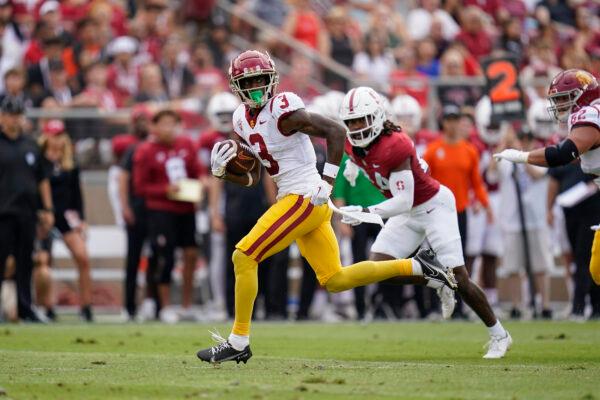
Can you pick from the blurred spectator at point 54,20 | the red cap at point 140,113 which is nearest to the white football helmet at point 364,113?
the red cap at point 140,113

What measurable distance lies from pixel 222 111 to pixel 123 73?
3192 mm

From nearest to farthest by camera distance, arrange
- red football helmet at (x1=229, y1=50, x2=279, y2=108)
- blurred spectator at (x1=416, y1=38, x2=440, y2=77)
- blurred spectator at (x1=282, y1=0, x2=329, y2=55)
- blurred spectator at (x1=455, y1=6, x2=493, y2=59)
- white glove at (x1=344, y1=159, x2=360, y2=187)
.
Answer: red football helmet at (x1=229, y1=50, x2=279, y2=108) → white glove at (x1=344, y1=159, x2=360, y2=187) → blurred spectator at (x1=416, y1=38, x2=440, y2=77) → blurred spectator at (x1=282, y1=0, x2=329, y2=55) → blurred spectator at (x1=455, y1=6, x2=493, y2=59)

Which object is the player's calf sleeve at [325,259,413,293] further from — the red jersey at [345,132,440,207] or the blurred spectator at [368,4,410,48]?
the blurred spectator at [368,4,410,48]

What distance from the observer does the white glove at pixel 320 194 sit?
334 inches

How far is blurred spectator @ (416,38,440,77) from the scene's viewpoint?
18.4 m

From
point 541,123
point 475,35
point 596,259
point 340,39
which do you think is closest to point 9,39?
point 340,39

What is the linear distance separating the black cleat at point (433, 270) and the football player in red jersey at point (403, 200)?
12 cm

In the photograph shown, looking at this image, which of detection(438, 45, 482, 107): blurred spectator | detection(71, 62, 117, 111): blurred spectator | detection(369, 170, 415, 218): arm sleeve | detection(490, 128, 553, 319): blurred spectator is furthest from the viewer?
detection(438, 45, 482, 107): blurred spectator

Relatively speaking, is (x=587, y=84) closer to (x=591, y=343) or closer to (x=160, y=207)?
(x=591, y=343)

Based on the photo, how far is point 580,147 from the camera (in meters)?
8.71

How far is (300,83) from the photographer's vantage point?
16.8 m

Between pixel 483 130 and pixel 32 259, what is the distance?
19.0ft

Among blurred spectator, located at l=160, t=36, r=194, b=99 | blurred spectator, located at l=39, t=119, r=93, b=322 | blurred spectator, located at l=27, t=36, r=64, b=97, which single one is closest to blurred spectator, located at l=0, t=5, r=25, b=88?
blurred spectator, located at l=27, t=36, r=64, b=97

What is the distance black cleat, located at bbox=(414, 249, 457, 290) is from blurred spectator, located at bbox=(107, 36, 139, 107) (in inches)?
349
